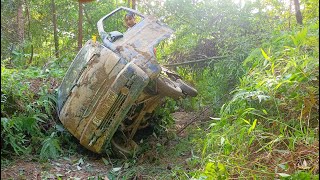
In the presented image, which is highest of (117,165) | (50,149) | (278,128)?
(278,128)

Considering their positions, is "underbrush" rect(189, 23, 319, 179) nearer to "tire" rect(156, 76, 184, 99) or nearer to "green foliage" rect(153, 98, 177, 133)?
"tire" rect(156, 76, 184, 99)

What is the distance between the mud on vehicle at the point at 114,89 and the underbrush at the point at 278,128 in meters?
1.21

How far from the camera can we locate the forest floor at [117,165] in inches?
148

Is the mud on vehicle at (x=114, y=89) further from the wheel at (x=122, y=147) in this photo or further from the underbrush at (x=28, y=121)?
the underbrush at (x=28, y=121)

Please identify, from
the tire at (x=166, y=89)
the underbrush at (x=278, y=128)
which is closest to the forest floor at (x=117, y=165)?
the tire at (x=166, y=89)

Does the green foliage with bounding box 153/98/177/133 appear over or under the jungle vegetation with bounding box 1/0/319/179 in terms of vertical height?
under

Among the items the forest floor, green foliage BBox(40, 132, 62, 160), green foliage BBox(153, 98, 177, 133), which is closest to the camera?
the forest floor

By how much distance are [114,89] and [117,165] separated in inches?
39.7

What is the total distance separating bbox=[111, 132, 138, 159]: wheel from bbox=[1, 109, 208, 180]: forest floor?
0.28ft

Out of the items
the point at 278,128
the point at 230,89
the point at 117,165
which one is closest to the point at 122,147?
the point at 117,165

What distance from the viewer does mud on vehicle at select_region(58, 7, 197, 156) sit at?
13.3 ft

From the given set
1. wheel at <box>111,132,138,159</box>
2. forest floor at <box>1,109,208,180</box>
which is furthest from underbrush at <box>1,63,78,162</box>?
wheel at <box>111,132,138,159</box>

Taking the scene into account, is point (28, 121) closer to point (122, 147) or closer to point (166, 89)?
point (122, 147)

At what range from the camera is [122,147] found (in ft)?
15.2
